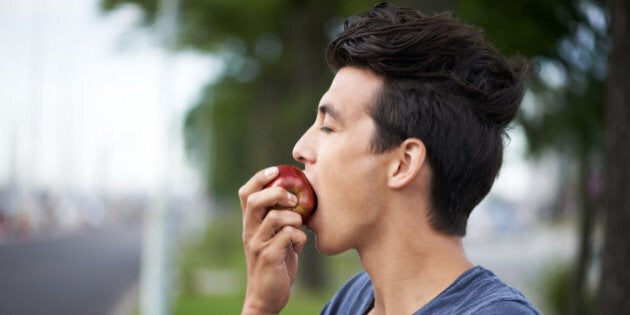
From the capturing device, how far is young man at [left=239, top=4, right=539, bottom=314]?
2080mm

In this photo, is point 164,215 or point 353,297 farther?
point 164,215

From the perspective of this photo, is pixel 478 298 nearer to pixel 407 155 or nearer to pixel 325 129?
pixel 407 155

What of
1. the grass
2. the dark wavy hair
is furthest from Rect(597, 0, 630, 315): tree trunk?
the grass

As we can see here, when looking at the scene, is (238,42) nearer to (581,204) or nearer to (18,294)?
(18,294)

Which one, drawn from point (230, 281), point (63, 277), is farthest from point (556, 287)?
point (63, 277)

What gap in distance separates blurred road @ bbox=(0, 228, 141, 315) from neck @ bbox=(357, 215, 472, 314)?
12.1 meters

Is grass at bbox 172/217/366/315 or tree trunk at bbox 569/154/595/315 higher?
tree trunk at bbox 569/154/595/315

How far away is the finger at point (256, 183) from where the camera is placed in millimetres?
2404

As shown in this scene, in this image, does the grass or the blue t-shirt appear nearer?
the blue t-shirt

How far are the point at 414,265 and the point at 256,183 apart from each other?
0.54 meters

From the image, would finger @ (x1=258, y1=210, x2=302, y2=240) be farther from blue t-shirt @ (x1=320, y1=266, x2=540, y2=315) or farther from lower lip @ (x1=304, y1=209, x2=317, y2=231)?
blue t-shirt @ (x1=320, y1=266, x2=540, y2=315)

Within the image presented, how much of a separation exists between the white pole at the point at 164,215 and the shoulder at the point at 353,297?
871cm

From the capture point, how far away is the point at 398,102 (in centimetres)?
212

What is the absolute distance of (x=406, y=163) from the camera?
2.13 metres
